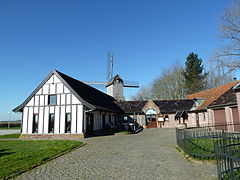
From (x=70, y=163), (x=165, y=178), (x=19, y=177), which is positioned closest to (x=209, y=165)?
(x=165, y=178)

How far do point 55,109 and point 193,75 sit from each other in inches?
1299

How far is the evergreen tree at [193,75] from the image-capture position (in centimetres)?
3978

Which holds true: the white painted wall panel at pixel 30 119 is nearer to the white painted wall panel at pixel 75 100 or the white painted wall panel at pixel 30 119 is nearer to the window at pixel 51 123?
the window at pixel 51 123

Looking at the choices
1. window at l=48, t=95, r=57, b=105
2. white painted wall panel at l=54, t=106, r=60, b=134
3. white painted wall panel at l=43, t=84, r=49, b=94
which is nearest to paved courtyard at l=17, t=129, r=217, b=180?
white painted wall panel at l=54, t=106, r=60, b=134

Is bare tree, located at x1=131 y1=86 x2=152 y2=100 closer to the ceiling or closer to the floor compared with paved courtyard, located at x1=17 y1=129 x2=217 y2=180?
closer to the ceiling

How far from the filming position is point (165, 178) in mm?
5355

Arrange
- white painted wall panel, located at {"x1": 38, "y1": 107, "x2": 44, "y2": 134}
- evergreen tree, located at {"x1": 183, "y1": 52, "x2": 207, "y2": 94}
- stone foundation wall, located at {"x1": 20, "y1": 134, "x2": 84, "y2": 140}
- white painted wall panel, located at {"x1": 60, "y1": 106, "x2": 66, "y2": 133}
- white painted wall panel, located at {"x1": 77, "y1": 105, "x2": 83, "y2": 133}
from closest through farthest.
Answer: stone foundation wall, located at {"x1": 20, "y1": 134, "x2": 84, "y2": 140}, white painted wall panel, located at {"x1": 77, "y1": 105, "x2": 83, "y2": 133}, white painted wall panel, located at {"x1": 60, "y1": 106, "x2": 66, "y2": 133}, white painted wall panel, located at {"x1": 38, "y1": 107, "x2": 44, "y2": 134}, evergreen tree, located at {"x1": 183, "y1": 52, "x2": 207, "y2": 94}

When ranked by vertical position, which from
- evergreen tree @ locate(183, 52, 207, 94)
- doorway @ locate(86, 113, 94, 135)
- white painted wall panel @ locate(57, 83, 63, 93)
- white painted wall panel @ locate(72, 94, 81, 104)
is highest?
evergreen tree @ locate(183, 52, 207, 94)


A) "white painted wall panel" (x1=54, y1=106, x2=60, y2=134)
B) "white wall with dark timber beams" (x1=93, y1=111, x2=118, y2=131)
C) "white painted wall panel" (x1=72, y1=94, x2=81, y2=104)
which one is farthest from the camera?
"white wall with dark timber beams" (x1=93, y1=111, x2=118, y2=131)

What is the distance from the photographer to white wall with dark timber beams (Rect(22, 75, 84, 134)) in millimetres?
17000

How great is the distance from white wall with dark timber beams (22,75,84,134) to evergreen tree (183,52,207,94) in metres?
30.4

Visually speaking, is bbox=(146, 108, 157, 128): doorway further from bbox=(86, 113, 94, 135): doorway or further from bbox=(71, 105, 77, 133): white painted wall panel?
bbox=(71, 105, 77, 133): white painted wall panel

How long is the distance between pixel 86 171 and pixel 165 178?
2.81m

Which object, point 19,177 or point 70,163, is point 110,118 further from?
point 19,177
